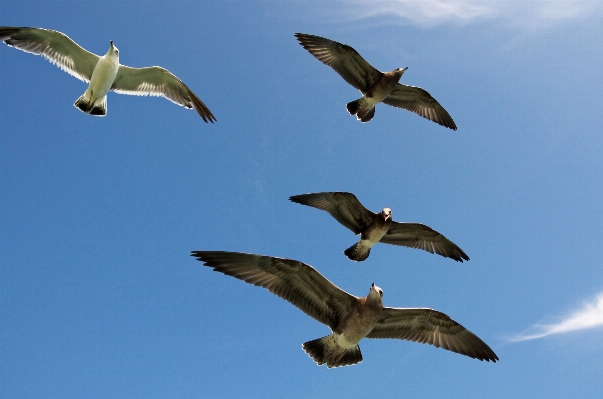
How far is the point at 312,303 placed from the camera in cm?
→ 960

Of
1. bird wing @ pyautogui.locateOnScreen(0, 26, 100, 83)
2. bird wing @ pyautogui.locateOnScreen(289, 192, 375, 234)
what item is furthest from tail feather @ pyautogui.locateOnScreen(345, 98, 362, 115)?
bird wing @ pyautogui.locateOnScreen(0, 26, 100, 83)

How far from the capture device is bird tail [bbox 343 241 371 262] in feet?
42.5

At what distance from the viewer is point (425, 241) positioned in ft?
45.9

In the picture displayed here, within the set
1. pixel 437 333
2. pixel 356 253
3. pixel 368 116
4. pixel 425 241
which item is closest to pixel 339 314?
pixel 437 333

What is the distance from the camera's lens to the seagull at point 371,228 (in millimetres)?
13023

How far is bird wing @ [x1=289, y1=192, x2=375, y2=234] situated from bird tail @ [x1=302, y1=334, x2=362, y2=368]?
397 cm

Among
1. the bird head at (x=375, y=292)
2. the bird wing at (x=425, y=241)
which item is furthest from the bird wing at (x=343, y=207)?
the bird head at (x=375, y=292)

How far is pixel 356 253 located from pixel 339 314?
341 centimetres

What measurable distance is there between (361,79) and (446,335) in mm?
7216

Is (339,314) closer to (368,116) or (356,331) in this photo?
(356,331)

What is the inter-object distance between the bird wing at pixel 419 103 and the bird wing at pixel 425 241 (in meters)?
3.97

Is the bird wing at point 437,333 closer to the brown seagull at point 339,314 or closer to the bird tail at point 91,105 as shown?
the brown seagull at point 339,314

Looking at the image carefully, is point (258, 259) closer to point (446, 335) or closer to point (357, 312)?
point (357, 312)

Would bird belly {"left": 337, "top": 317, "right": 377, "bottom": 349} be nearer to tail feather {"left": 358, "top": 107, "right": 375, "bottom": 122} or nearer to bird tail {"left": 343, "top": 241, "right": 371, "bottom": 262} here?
bird tail {"left": 343, "top": 241, "right": 371, "bottom": 262}
